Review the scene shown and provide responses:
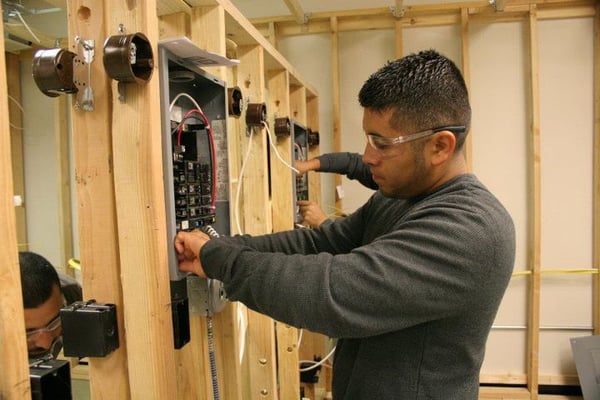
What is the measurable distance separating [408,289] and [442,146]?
36 cm

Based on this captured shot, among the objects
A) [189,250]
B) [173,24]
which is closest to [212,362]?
[189,250]

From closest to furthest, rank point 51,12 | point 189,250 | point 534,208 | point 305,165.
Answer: point 189,250 → point 305,165 → point 51,12 → point 534,208

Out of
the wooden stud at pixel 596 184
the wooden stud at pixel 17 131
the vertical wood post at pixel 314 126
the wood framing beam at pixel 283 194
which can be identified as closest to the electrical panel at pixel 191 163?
the wood framing beam at pixel 283 194

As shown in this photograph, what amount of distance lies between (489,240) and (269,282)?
0.46 m

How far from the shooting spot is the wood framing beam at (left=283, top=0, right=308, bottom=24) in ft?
8.86

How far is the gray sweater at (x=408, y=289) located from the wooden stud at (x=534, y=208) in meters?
2.27

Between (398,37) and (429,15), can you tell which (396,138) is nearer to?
(398,37)

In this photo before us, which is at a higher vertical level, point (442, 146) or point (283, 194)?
point (442, 146)

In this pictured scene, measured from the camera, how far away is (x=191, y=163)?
3.48 feet

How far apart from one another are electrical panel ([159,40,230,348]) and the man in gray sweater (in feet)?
0.26

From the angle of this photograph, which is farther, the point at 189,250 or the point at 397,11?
the point at 397,11

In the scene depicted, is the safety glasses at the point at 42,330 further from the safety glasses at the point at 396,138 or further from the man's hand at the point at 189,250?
the safety glasses at the point at 396,138

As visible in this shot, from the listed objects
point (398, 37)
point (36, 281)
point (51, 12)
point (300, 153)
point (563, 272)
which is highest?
point (51, 12)

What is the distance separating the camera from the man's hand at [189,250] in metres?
0.98
